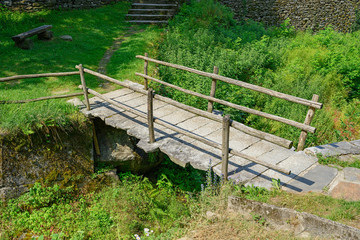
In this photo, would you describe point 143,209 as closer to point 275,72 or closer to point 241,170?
point 241,170

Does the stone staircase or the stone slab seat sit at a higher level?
the stone staircase

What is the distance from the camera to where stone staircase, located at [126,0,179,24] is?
13.8m

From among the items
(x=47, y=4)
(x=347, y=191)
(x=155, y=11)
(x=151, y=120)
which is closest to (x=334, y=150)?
(x=347, y=191)

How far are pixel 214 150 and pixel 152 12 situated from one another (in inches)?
418

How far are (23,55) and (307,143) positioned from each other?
9.23 m

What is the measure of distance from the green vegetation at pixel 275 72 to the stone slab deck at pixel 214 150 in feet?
4.52

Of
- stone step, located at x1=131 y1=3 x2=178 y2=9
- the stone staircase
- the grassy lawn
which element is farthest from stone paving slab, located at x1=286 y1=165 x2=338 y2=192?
stone step, located at x1=131 y1=3 x2=178 y2=9

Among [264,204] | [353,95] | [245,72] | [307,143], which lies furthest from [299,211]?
[353,95]

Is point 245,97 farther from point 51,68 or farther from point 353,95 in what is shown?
point 51,68

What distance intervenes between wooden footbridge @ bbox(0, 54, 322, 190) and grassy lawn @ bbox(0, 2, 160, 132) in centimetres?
125

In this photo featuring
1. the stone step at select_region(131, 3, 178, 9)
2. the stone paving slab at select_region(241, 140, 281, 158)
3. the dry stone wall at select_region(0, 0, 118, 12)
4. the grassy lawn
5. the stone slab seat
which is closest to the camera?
the stone paving slab at select_region(241, 140, 281, 158)

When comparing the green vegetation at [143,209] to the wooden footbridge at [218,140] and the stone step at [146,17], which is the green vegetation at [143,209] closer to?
the wooden footbridge at [218,140]

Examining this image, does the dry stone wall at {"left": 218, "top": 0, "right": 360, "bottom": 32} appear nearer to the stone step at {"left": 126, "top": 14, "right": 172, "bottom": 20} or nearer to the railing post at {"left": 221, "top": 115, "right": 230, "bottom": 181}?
the stone step at {"left": 126, "top": 14, "right": 172, "bottom": 20}

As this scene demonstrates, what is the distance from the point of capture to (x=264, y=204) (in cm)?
398
